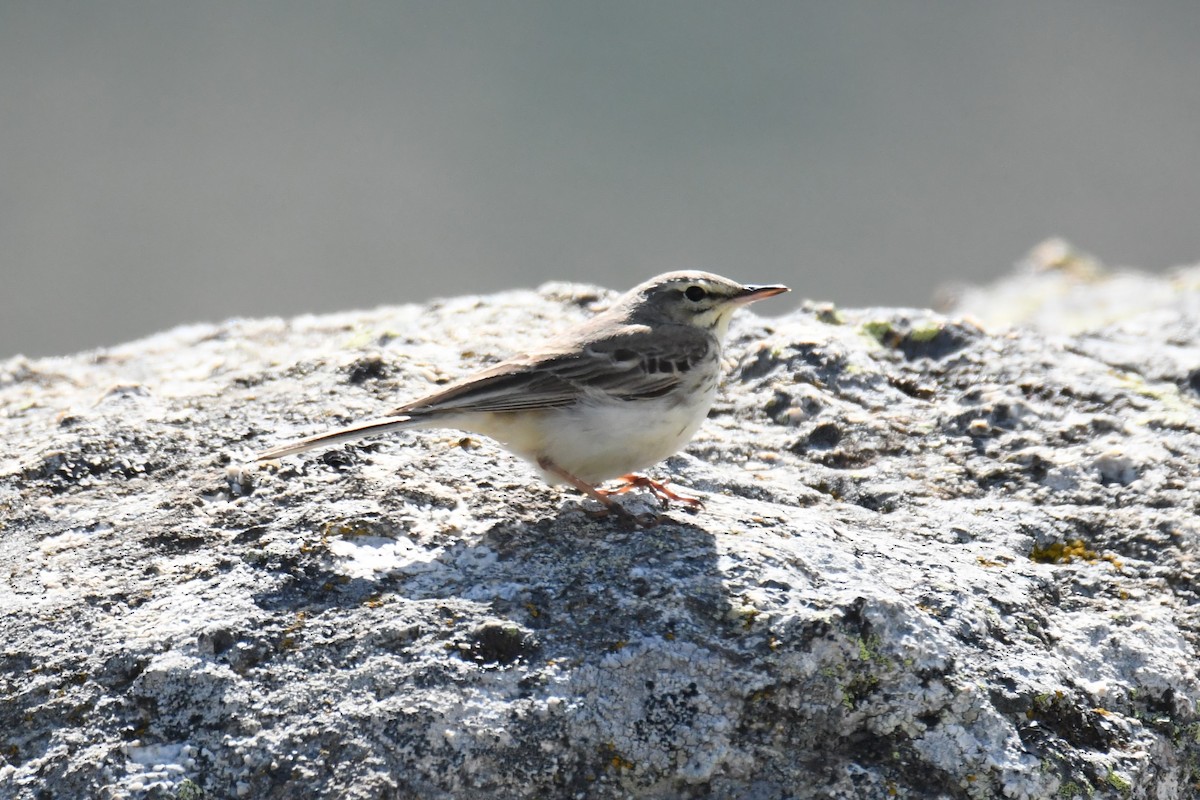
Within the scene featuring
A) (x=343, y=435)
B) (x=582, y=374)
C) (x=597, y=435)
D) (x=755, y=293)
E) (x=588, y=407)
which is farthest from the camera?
(x=755, y=293)

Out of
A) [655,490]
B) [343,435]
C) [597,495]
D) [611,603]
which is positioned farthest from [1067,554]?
[343,435]

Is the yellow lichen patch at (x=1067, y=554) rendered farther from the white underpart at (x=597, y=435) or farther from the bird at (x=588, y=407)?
the white underpart at (x=597, y=435)

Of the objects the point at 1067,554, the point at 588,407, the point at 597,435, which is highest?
the point at 588,407

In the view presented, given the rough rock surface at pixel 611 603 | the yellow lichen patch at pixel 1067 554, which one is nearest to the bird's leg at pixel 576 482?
the rough rock surface at pixel 611 603

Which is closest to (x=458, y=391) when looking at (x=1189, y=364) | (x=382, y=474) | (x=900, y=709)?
(x=382, y=474)

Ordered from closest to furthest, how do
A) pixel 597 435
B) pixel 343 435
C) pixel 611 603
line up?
1. pixel 611 603
2. pixel 343 435
3. pixel 597 435

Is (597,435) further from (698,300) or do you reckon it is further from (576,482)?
(698,300)

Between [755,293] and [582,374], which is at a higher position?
[755,293]
